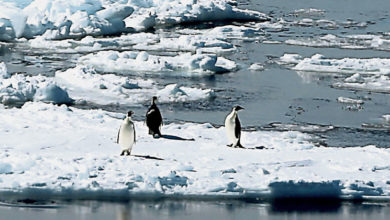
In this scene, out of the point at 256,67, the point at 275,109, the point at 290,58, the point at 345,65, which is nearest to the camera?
the point at 275,109

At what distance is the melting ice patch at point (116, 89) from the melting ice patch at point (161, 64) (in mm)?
1387

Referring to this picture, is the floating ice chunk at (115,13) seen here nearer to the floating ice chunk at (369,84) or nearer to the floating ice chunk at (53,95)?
the floating ice chunk at (369,84)

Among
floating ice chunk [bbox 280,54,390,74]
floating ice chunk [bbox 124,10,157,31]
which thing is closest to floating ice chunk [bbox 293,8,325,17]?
floating ice chunk [bbox 124,10,157,31]

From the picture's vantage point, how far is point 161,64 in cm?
1847

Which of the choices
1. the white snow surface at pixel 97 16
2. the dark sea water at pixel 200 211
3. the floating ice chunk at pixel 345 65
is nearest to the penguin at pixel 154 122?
the dark sea water at pixel 200 211

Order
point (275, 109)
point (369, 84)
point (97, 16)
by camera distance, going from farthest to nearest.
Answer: point (97, 16), point (369, 84), point (275, 109)

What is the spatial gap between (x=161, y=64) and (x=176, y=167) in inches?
372

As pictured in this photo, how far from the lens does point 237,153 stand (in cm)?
1004

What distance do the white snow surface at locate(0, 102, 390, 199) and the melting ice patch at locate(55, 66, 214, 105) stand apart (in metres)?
3.71

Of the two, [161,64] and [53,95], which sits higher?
[161,64]

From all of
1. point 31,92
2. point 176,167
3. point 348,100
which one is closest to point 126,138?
point 176,167

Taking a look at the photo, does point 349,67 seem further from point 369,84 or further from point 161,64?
point 161,64

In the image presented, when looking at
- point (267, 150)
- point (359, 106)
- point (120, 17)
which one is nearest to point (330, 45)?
point (120, 17)

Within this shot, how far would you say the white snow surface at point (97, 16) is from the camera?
22.8m
